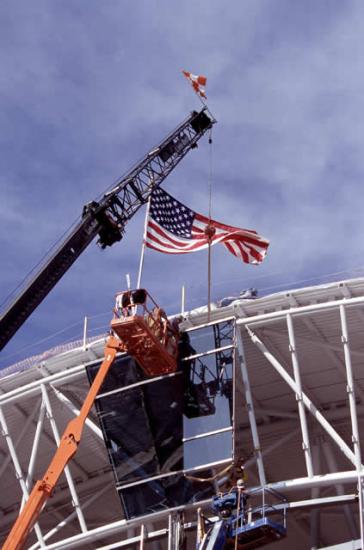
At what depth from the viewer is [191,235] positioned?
40719mm

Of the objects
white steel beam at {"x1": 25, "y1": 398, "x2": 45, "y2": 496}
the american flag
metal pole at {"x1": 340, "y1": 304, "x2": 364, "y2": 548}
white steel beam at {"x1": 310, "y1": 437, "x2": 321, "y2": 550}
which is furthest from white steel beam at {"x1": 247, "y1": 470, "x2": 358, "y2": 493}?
the american flag

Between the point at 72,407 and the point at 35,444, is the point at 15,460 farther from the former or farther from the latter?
the point at 72,407

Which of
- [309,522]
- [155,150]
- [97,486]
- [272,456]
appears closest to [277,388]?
[272,456]

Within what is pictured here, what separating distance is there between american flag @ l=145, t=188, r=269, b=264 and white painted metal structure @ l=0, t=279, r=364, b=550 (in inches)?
124

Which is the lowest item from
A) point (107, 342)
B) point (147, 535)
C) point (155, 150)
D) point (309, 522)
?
point (147, 535)

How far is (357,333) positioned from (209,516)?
946 cm

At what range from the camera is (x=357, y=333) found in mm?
37469

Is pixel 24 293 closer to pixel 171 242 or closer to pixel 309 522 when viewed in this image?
pixel 171 242

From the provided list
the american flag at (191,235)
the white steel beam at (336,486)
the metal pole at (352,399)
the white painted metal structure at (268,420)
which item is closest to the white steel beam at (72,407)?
the white painted metal structure at (268,420)

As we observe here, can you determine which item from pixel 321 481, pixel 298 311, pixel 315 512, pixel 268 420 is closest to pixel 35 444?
pixel 321 481

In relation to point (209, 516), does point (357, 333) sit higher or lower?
higher

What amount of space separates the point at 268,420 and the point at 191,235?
9518 millimetres

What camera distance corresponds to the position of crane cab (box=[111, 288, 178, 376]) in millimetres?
34375

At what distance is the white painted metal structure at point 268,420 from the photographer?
34.7 metres
